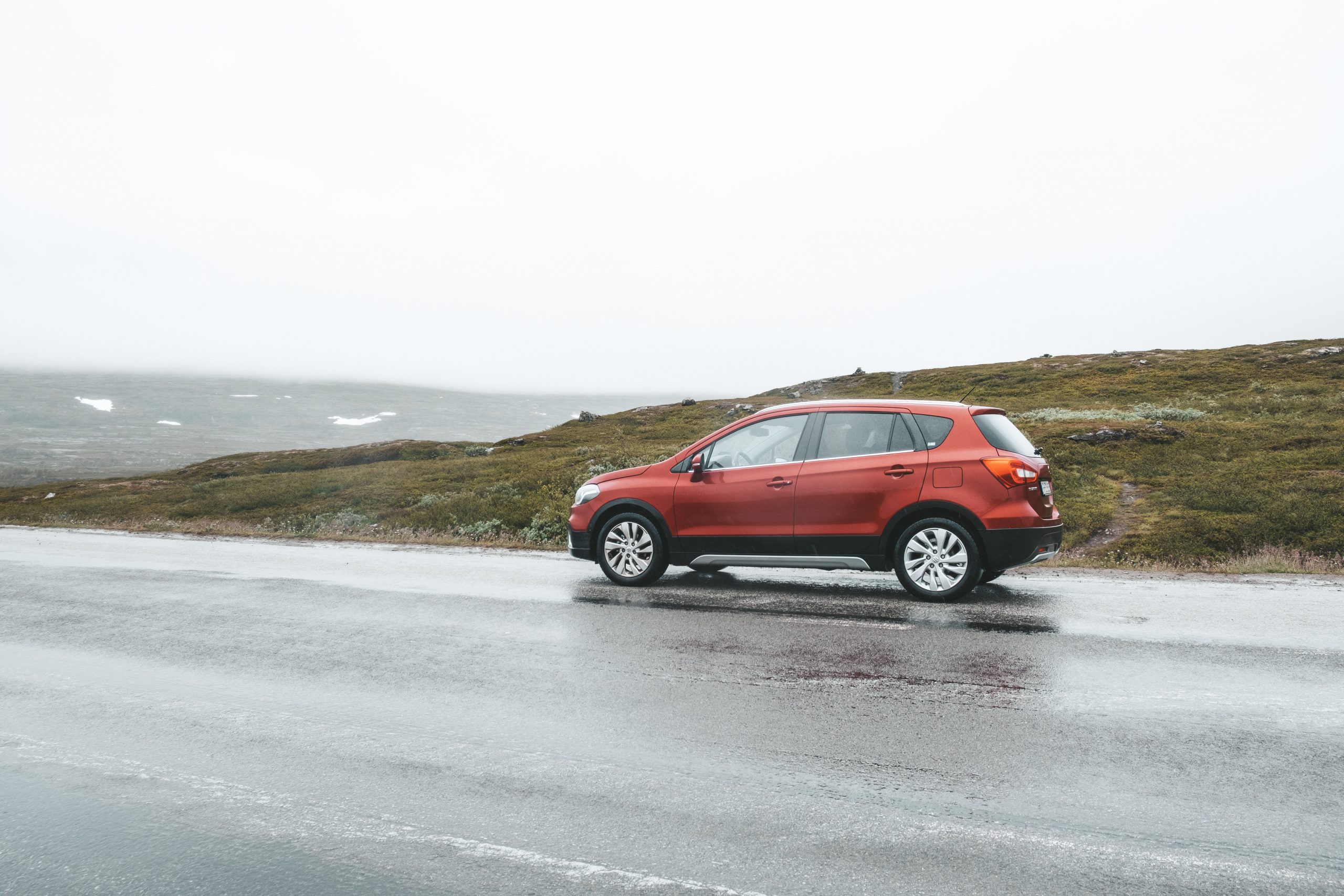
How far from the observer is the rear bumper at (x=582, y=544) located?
10492 mm

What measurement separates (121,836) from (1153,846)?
4.04 metres

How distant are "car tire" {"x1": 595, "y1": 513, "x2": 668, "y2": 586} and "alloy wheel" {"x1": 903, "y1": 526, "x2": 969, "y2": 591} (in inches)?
105

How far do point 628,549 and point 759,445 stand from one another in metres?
1.90

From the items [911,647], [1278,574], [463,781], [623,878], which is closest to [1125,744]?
[911,647]

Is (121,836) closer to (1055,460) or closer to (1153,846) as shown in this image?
(1153,846)

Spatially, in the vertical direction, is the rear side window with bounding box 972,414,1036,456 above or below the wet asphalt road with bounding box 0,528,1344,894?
above

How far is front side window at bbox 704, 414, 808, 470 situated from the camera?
9.60 meters

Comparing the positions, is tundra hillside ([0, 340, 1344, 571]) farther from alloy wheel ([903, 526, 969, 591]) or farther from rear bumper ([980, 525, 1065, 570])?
alloy wheel ([903, 526, 969, 591])

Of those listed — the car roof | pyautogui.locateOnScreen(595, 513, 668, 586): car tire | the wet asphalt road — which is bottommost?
the wet asphalt road

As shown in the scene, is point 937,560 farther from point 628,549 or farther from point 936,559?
point 628,549

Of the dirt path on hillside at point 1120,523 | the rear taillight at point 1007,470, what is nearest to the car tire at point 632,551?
the rear taillight at point 1007,470

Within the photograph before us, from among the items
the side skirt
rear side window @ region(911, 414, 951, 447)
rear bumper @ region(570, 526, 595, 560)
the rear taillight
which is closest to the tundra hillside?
the rear taillight

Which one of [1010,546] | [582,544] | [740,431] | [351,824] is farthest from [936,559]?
[351,824]

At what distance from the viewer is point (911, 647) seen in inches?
262
